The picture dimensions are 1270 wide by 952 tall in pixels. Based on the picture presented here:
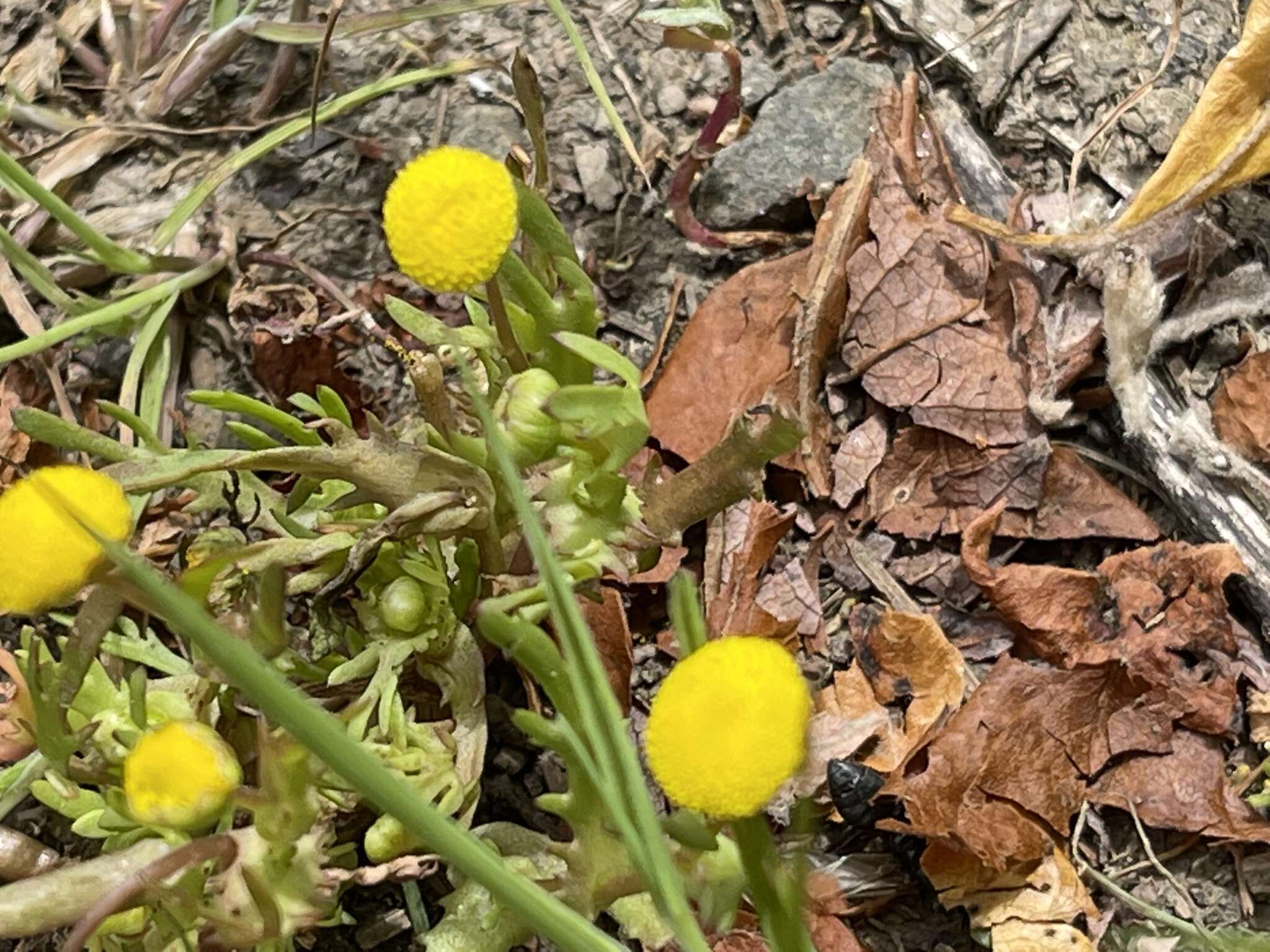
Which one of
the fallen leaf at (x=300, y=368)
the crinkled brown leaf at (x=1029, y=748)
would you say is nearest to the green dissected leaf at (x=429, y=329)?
the fallen leaf at (x=300, y=368)

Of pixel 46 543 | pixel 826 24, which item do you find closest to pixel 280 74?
pixel 826 24

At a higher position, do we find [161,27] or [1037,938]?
[161,27]

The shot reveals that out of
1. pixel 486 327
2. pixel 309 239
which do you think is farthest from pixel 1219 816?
pixel 309 239

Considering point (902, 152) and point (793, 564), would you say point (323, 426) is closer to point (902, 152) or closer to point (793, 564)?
point (793, 564)

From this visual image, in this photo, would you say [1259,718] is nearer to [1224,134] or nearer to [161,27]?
[1224,134]

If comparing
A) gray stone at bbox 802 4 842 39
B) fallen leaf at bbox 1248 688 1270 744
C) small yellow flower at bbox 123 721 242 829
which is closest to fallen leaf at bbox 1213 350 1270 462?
fallen leaf at bbox 1248 688 1270 744

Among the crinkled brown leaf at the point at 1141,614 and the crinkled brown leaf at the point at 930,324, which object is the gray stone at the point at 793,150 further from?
the crinkled brown leaf at the point at 1141,614

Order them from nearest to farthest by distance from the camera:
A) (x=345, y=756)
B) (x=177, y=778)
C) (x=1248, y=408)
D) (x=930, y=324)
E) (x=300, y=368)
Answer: (x=345, y=756), (x=177, y=778), (x=1248, y=408), (x=930, y=324), (x=300, y=368)
